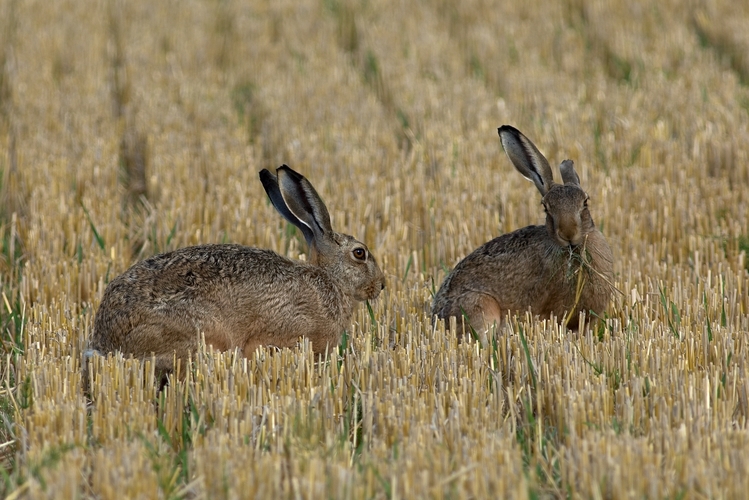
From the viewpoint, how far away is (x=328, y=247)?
5.46 m

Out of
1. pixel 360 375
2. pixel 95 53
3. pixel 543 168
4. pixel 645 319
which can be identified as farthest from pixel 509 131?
pixel 95 53

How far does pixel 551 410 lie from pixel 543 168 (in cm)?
189

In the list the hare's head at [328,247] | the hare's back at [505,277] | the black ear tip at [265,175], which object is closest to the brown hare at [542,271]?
the hare's back at [505,277]

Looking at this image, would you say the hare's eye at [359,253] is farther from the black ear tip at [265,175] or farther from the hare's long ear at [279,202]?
the black ear tip at [265,175]

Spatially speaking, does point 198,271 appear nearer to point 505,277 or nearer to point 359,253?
point 359,253

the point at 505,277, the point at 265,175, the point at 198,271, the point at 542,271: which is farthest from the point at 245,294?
the point at 542,271

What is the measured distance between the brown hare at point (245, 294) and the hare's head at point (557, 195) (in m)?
0.95

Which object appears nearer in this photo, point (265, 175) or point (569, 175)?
point (265, 175)

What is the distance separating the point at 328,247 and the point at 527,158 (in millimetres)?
1164

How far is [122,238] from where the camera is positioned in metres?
6.66

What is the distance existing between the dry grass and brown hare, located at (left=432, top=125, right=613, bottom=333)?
212 mm

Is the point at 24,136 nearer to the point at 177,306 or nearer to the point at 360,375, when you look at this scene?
the point at 177,306

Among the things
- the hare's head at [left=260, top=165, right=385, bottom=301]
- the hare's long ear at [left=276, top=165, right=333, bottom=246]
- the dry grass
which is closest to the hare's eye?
the hare's head at [left=260, top=165, right=385, bottom=301]

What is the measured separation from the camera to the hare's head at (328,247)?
5363 millimetres
